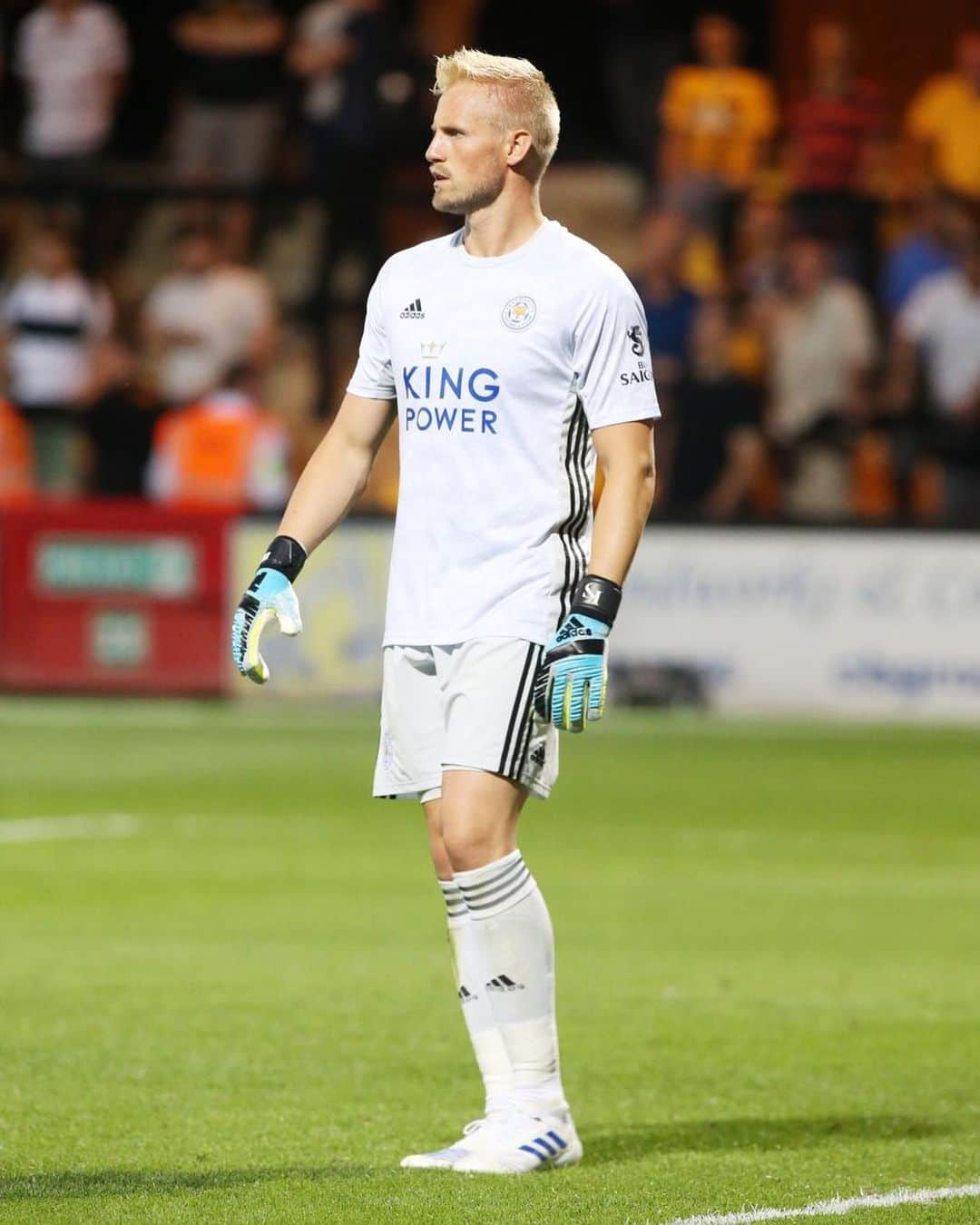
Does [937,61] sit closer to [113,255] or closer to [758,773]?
[113,255]

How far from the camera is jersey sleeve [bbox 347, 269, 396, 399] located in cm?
600

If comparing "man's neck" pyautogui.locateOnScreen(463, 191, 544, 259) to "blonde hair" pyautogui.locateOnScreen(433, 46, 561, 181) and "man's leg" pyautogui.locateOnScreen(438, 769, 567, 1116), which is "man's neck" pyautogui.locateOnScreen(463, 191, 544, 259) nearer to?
"blonde hair" pyautogui.locateOnScreen(433, 46, 561, 181)

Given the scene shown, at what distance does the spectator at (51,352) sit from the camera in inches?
826

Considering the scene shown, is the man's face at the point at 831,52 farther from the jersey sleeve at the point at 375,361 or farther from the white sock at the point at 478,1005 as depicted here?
the white sock at the point at 478,1005

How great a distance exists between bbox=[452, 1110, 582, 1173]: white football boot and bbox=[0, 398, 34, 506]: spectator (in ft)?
49.8

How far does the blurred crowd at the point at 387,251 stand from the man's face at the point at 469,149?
12654 mm

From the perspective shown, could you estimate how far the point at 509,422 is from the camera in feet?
19.0

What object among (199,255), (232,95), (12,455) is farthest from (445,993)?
(232,95)

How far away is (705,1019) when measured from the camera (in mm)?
7840

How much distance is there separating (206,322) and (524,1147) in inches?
623

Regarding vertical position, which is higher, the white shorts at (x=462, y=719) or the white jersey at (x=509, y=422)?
the white jersey at (x=509, y=422)

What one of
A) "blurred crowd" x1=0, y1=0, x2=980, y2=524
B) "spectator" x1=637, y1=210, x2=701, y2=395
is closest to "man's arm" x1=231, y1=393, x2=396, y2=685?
"blurred crowd" x1=0, y1=0, x2=980, y2=524

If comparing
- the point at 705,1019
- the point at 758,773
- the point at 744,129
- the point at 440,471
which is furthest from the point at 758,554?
the point at 440,471

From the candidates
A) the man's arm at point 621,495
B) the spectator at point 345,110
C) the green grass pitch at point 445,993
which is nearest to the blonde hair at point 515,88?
the man's arm at point 621,495
